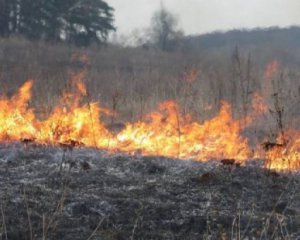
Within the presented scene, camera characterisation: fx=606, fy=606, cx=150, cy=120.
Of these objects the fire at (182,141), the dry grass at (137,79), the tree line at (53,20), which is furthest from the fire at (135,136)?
the tree line at (53,20)

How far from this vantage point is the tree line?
40.4 m

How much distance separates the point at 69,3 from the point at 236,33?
1860 inches

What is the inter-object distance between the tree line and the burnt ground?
32812 millimetres

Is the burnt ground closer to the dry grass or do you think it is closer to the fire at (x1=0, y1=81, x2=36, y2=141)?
the fire at (x1=0, y1=81, x2=36, y2=141)

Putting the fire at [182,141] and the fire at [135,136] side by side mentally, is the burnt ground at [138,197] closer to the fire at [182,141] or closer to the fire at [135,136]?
the fire at [135,136]

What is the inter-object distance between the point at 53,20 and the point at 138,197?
115ft

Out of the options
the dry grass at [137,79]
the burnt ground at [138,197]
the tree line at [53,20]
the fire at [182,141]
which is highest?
the tree line at [53,20]

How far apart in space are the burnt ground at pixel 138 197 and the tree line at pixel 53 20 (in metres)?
32.8

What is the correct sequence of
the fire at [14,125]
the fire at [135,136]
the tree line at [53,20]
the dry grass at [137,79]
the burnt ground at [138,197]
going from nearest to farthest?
the burnt ground at [138,197] < the fire at [135,136] < the fire at [14,125] < the dry grass at [137,79] < the tree line at [53,20]

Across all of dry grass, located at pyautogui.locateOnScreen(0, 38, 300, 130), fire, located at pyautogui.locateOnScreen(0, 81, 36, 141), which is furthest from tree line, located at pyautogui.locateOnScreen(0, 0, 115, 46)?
fire, located at pyautogui.locateOnScreen(0, 81, 36, 141)

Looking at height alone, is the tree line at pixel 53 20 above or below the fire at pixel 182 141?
above

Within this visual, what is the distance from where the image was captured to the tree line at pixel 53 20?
40438mm

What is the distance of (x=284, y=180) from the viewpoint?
7.31 meters

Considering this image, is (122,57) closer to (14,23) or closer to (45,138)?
(14,23)
